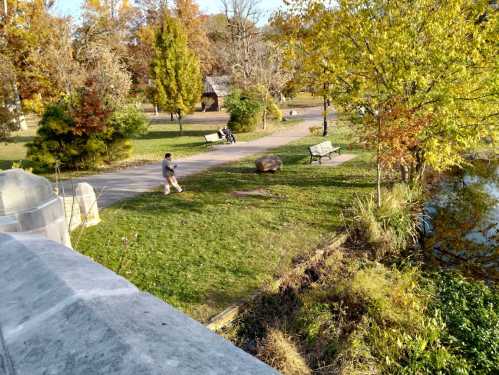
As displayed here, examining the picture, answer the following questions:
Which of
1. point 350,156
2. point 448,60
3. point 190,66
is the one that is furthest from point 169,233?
point 190,66

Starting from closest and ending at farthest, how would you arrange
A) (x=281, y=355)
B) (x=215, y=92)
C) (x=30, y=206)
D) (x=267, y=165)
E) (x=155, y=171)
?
(x=30, y=206)
(x=281, y=355)
(x=267, y=165)
(x=155, y=171)
(x=215, y=92)

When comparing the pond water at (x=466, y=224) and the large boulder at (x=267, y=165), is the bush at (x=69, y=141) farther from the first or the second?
the pond water at (x=466, y=224)

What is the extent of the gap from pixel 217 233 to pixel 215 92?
111 ft

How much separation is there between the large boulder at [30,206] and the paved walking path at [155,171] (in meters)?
6.17

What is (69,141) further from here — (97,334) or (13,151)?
(97,334)

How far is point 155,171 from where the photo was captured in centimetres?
1625

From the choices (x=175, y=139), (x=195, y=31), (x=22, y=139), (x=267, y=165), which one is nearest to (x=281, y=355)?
(x=267, y=165)

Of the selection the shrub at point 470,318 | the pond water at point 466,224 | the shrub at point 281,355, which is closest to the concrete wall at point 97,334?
the shrub at point 281,355

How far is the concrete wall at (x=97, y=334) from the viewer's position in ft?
2.18

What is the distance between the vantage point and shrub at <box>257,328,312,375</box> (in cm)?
518

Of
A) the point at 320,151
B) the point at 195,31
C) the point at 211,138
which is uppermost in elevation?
the point at 195,31

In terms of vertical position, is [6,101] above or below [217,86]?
below

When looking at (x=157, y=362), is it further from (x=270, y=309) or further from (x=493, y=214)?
(x=493, y=214)

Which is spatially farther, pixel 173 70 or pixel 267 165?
pixel 173 70
